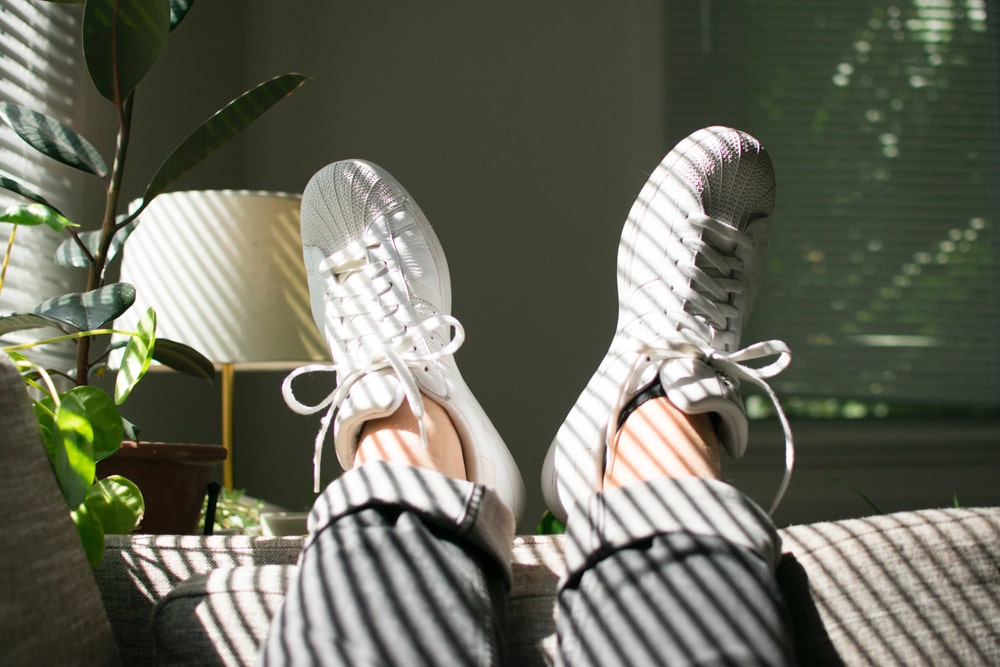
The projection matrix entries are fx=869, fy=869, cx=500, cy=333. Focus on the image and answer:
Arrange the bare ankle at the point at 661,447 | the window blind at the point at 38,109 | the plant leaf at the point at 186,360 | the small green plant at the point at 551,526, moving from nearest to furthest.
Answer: the bare ankle at the point at 661,447, the small green plant at the point at 551,526, the plant leaf at the point at 186,360, the window blind at the point at 38,109

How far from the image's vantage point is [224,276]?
118 centimetres

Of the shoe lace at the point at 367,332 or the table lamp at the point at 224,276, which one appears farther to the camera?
the table lamp at the point at 224,276

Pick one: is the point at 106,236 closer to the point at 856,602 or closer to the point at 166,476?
the point at 166,476

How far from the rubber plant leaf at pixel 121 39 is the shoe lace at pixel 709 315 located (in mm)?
562

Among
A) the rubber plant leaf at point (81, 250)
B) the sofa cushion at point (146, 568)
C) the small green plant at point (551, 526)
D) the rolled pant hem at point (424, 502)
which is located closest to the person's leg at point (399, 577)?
the rolled pant hem at point (424, 502)

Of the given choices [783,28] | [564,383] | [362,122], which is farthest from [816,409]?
[362,122]

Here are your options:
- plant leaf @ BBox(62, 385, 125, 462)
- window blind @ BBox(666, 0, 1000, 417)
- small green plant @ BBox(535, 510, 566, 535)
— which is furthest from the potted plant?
window blind @ BBox(666, 0, 1000, 417)

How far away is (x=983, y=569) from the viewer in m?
0.42

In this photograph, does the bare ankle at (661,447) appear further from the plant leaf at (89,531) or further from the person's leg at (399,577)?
the plant leaf at (89,531)

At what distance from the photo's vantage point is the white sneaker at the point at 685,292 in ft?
2.27

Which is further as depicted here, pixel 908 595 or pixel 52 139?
pixel 52 139

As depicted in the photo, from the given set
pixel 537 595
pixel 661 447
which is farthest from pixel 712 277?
pixel 537 595

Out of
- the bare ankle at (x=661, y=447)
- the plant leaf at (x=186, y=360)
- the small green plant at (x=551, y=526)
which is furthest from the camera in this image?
the plant leaf at (x=186, y=360)

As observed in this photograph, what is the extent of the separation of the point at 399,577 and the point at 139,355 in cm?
35
